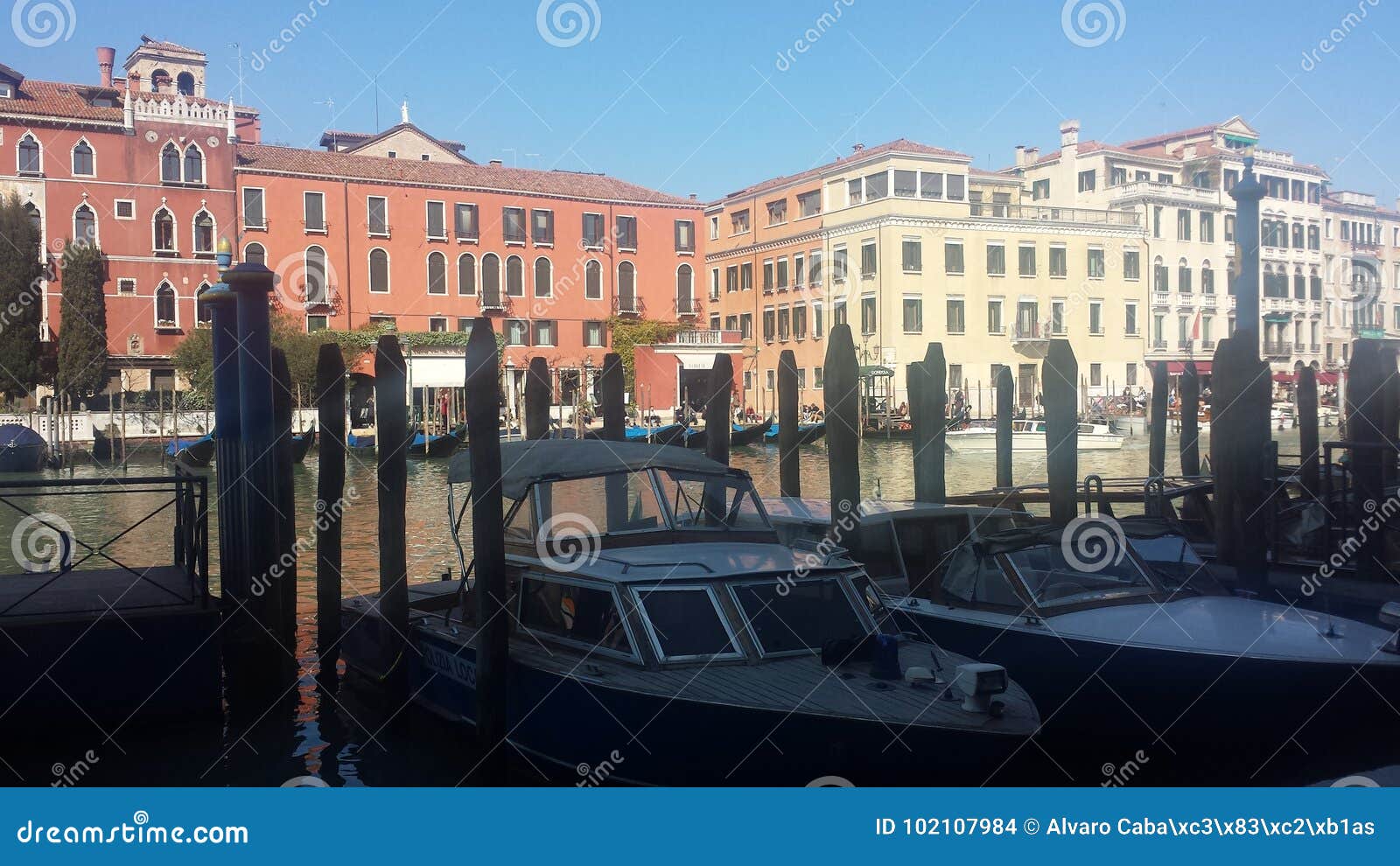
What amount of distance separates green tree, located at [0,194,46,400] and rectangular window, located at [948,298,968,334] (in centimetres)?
3050

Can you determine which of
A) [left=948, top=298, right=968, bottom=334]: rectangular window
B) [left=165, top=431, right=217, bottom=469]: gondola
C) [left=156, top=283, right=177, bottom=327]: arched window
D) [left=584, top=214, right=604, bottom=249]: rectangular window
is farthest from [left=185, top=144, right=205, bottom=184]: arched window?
[left=948, top=298, right=968, bottom=334]: rectangular window

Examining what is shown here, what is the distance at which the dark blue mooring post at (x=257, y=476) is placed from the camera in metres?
9.60

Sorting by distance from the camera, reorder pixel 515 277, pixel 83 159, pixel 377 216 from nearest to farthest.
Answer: pixel 83 159
pixel 377 216
pixel 515 277

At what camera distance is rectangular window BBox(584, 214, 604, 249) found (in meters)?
44.8

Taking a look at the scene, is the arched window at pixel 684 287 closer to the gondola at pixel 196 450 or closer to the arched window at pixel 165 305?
the arched window at pixel 165 305

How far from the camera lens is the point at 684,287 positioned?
153ft

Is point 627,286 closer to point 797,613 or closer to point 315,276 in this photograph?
point 315,276

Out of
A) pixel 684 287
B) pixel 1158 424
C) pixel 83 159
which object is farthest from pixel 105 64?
pixel 1158 424

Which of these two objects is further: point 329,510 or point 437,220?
point 437,220

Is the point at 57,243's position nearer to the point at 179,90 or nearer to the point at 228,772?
the point at 179,90

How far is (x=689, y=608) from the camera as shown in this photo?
25.9 ft

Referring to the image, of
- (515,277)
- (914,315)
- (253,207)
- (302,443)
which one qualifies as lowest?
(302,443)

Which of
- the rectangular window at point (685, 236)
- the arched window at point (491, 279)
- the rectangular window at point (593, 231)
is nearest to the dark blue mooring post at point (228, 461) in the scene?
the arched window at point (491, 279)

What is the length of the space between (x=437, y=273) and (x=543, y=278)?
396 cm
